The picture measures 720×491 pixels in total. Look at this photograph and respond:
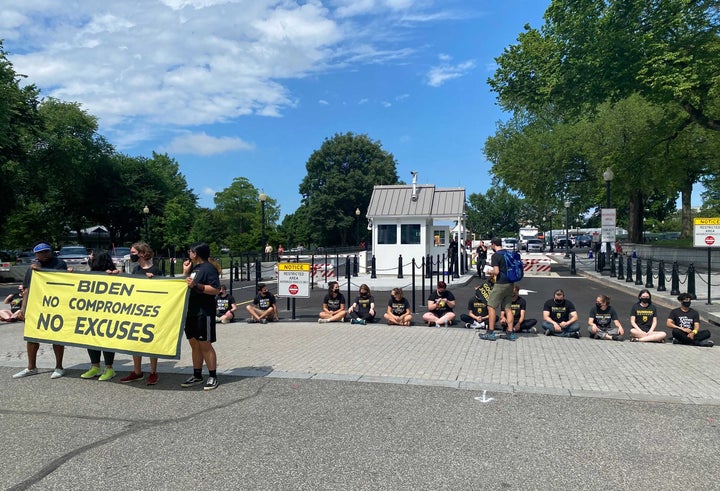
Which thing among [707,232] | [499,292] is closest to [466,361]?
[499,292]

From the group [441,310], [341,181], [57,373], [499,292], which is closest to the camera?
[57,373]

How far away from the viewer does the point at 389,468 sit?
4.06m

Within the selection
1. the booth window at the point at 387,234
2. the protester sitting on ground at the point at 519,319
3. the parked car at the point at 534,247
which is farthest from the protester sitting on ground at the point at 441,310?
the parked car at the point at 534,247

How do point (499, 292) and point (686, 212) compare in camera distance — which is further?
point (686, 212)

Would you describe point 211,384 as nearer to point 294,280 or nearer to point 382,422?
point 382,422

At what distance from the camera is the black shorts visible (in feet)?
20.7

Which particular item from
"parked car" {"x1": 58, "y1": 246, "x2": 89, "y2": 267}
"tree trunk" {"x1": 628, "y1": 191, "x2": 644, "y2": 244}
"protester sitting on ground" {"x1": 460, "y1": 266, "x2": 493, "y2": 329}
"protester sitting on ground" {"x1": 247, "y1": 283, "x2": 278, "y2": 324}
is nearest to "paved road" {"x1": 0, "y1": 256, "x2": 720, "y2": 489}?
"protester sitting on ground" {"x1": 460, "y1": 266, "x2": 493, "y2": 329}

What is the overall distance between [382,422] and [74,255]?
34.9 metres

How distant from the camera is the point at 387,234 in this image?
25438 millimetres

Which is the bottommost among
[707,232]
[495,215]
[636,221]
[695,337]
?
[695,337]

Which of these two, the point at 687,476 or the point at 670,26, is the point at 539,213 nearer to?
the point at 670,26

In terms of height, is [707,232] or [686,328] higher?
[707,232]

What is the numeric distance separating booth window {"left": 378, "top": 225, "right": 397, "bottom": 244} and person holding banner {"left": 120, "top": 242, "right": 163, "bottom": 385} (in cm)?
1848

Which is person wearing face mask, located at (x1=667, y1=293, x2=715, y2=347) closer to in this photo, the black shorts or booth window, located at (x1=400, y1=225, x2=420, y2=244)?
the black shorts
